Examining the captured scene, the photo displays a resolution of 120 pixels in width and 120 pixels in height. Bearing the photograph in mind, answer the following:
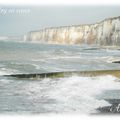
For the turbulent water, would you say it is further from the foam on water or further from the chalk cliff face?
the chalk cliff face

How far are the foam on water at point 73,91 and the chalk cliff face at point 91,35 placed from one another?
31350 millimetres

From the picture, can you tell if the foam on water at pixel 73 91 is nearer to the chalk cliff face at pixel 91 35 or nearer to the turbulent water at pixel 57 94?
the turbulent water at pixel 57 94

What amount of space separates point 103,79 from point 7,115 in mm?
3994

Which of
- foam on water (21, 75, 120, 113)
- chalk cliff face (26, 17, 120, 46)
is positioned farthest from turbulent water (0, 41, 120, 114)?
chalk cliff face (26, 17, 120, 46)

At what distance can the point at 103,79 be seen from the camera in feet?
29.7

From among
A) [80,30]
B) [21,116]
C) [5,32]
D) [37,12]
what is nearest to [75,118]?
[21,116]

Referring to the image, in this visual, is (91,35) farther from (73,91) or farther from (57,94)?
(57,94)

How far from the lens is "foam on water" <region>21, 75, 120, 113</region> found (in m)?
6.37

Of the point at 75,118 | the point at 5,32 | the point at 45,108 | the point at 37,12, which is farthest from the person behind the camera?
the point at 5,32

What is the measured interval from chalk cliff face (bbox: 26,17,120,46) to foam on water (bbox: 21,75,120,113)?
103ft

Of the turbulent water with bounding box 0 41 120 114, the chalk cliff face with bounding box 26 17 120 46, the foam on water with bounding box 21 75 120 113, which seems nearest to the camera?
the turbulent water with bounding box 0 41 120 114

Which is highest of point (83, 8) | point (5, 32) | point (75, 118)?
point (83, 8)

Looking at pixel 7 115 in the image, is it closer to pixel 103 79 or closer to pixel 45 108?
pixel 45 108

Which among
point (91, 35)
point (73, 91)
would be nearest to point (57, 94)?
point (73, 91)
